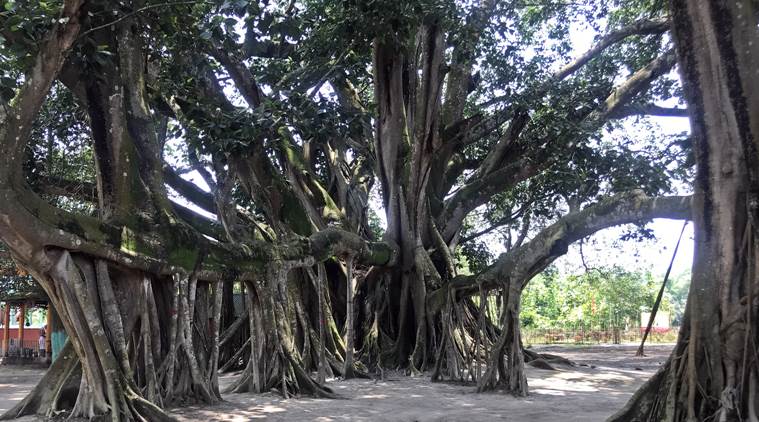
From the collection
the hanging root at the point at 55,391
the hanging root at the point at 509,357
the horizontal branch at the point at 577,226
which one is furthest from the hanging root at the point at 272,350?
the horizontal branch at the point at 577,226

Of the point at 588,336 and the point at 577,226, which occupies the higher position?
the point at 577,226

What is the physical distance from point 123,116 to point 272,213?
138 inches

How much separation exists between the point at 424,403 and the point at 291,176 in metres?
4.84

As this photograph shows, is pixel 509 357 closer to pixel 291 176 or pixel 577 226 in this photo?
pixel 577 226

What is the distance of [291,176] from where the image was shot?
10414 mm

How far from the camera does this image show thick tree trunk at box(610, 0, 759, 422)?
157 inches

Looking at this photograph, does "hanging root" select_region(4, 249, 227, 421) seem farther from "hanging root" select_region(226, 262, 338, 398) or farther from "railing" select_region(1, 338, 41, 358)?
"railing" select_region(1, 338, 41, 358)

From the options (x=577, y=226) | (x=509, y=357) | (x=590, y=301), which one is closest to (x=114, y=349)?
(x=509, y=357)

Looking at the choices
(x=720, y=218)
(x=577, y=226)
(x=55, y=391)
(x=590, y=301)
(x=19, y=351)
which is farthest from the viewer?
(x=590, y=301)

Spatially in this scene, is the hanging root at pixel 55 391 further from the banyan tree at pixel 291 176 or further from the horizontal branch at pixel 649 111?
the horizontal branch at pixel 649 111

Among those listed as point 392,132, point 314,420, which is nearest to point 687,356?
point 314,420

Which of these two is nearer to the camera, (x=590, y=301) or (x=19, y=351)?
(x=19, y=351)

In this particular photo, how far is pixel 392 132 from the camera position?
9.56m

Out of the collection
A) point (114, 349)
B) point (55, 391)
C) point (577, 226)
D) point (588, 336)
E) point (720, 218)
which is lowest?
point (588, 336)
